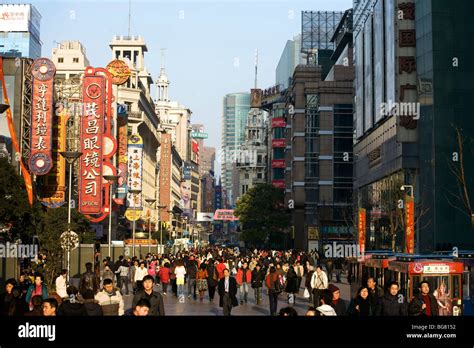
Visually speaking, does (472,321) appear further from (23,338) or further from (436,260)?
(436,260)

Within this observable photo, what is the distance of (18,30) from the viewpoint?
551ft

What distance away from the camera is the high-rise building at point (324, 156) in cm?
10456

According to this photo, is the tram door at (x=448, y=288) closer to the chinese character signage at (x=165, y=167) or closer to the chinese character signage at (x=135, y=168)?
the chinese character signage at (x=135, y=168)

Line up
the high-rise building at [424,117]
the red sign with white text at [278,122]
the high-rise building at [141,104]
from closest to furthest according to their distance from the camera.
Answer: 1. the high-rise building at [424,117]
2. the high-rise building at [141,104]
3. the red sign with white text at [278,122]

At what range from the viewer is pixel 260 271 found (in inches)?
1342

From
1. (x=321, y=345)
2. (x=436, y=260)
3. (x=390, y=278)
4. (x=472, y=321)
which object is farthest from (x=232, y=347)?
(x=390, y=278)

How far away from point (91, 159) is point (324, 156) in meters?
41.9

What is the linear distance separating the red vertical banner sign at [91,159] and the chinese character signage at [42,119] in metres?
6.49

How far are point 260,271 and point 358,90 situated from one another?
58844mm

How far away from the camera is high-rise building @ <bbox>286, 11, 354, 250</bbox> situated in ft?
343

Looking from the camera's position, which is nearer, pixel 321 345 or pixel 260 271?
pixel 321 345

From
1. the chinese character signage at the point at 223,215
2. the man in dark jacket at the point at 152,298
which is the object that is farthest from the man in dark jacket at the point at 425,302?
the chinese character signage at the point at 223,215

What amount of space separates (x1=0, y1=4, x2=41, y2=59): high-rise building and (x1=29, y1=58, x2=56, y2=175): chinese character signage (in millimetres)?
103677

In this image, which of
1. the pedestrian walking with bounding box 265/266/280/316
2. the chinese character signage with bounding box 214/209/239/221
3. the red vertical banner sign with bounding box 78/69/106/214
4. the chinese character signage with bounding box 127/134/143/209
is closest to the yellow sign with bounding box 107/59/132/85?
the chinese character signage with bounding box 127/134/143/209
